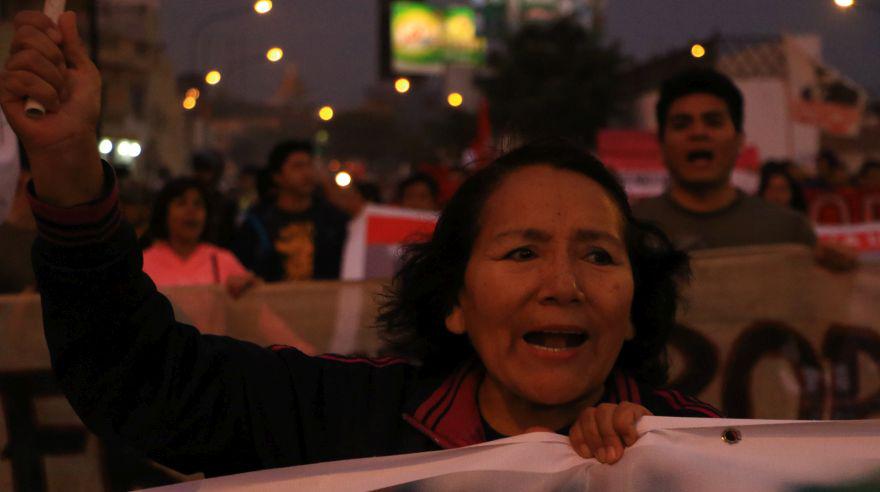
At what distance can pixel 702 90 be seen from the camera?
456cm

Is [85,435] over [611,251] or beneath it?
beneath

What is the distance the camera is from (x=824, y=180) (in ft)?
36.1

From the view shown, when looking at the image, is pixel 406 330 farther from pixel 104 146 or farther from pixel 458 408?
pixel 104 146

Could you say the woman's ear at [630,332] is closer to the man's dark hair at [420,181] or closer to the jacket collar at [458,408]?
the jacket collar at [458,408]

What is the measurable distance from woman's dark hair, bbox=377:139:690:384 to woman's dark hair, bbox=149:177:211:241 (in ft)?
11.0

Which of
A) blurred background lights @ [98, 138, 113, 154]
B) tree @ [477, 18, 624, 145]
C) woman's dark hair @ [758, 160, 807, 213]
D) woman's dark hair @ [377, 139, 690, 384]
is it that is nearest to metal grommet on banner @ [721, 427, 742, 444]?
woman's dark hair @ [377, 139, 690, 384]

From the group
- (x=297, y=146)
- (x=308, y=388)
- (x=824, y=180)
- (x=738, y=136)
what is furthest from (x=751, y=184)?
(x=308, y=388)

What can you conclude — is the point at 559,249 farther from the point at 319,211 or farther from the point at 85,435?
the point at 319,211

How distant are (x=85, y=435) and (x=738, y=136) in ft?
8.58

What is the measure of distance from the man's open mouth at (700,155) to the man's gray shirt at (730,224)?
165 millimetres

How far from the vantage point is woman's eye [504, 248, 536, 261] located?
6.80ft

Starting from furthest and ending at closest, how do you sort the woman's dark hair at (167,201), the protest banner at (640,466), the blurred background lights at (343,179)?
the blurred background lights at (343,179) → the woman's dark hair at (167,201) → the protest banner at (640,466)

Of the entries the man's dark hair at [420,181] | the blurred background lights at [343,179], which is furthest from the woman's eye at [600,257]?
the man's dark hair at [420,181]

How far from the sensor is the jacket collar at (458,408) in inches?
79.0
